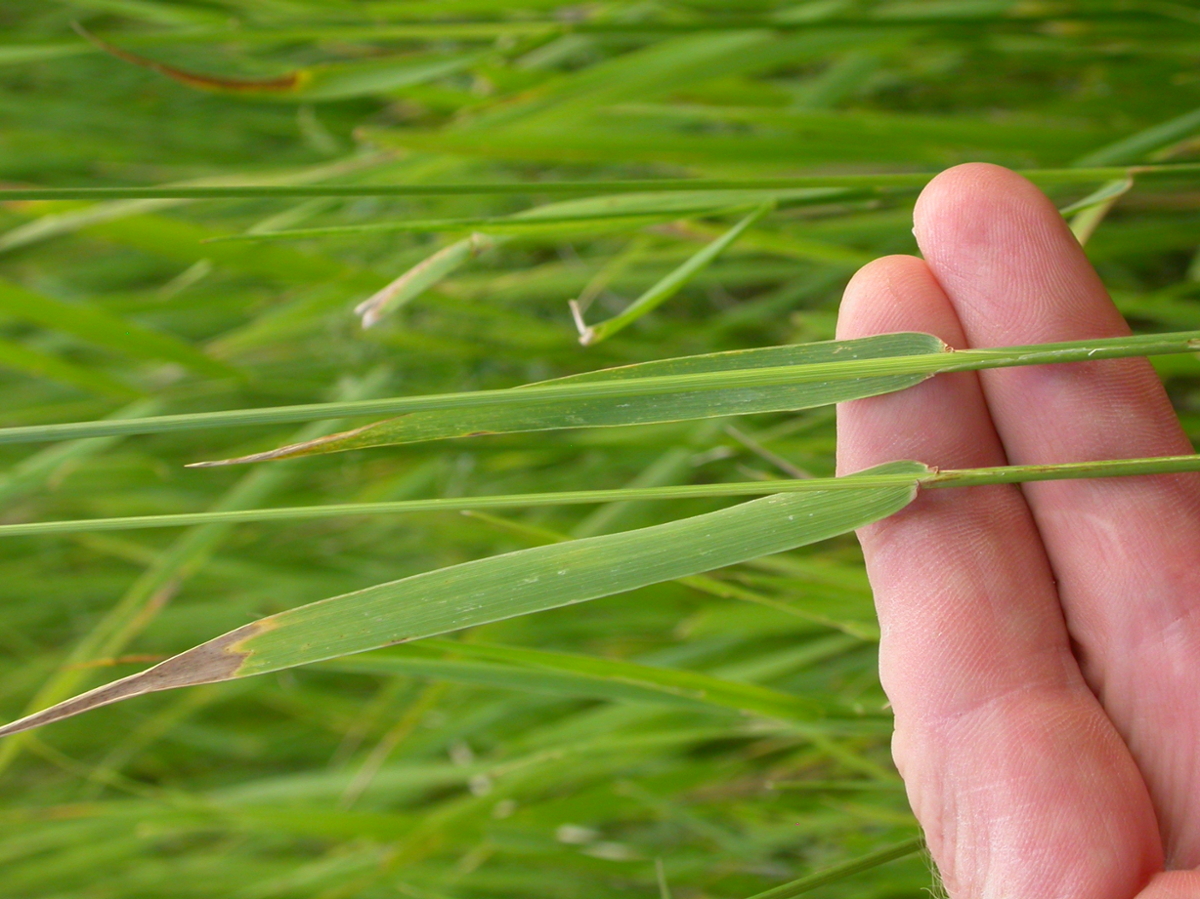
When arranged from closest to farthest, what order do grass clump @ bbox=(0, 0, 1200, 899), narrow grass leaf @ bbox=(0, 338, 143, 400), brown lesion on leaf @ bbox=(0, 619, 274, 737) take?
brown lesion on leaf @ bbox=(0, 619, 274, 737) < grass clump @ bbox=(0, 0, 1200, 899) < narrow grass leaf @ bbox=(0, 338, 143, 400)

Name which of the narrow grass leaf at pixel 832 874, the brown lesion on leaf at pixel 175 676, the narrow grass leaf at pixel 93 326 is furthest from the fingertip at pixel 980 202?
the narrow grass leaf at pixel 93 326

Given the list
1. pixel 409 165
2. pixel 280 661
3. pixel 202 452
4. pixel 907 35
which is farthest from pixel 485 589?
pixel 202 452

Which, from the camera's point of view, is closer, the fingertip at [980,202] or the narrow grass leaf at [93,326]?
the fingertip at [980,202]

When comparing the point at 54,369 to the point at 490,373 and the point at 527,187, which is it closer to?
the point at 490,373

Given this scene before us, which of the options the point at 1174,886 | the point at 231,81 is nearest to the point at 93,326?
the point at 231,81

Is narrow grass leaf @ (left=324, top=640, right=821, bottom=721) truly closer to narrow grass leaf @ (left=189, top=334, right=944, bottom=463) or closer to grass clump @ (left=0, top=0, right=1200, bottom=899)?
grass clump @ (left=0, top=0, right=1200, bottom=899)

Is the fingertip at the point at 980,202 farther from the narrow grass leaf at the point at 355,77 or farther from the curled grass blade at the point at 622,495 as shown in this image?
the narrow grass leaf at the point at 355,77

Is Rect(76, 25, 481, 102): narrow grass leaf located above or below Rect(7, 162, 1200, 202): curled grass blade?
above

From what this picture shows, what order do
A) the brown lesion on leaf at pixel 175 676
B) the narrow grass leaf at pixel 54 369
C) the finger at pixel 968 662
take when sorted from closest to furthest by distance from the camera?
the brown lesion on leaf at pixel 175 676 → the finger at pixel 968 662 → the narrow grass leaf at pixel 54 369

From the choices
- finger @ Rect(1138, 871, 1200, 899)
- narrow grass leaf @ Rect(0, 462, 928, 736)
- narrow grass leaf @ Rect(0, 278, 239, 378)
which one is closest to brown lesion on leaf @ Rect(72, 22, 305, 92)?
narrow grass leaf @ Rect(0, 278, 239, 378)
